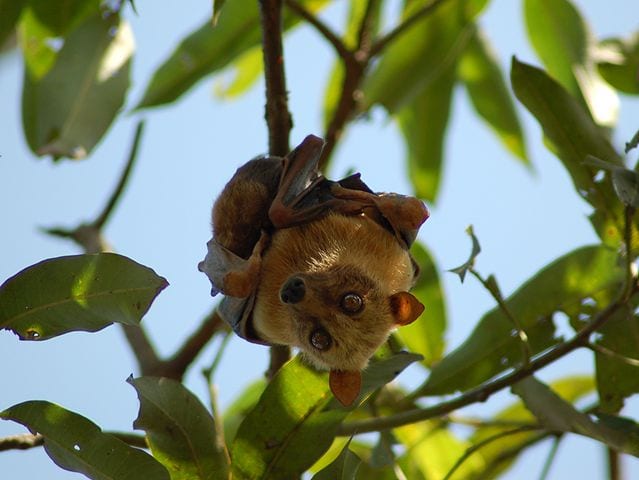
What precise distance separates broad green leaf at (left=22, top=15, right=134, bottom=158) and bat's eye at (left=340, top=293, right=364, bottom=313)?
1.25m

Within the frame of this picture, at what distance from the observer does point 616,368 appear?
334cm

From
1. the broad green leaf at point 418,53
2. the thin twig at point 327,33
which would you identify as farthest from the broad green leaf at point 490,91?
the thin twig at point 327,33

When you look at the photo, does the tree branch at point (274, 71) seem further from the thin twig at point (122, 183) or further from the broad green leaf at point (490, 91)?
the broad green leaf at point (490, 91)

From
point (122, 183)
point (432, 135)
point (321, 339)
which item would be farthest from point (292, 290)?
point (432, 135)

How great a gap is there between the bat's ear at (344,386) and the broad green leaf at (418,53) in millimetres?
1985

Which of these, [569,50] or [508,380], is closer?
[508,380]

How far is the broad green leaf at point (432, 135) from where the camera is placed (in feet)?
16.1

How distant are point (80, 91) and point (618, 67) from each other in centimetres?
231

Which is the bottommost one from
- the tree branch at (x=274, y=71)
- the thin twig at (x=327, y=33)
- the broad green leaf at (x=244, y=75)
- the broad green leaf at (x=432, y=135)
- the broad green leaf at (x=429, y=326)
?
the broad green leaf at (x=429, y=326)

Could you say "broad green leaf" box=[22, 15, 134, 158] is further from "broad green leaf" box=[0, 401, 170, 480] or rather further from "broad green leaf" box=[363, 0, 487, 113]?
"broad green leaf" box=[0, 401, 170, 480]

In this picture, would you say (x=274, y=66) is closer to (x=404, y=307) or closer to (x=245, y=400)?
(x=404, y=307)

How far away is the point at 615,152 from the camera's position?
314 centimetres

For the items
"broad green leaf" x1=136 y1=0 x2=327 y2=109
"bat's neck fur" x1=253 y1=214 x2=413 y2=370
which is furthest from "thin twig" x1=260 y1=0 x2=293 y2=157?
"broad green leaf" x1=136 y1=0 x2=327 y2=109

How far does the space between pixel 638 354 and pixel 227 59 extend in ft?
7.35
